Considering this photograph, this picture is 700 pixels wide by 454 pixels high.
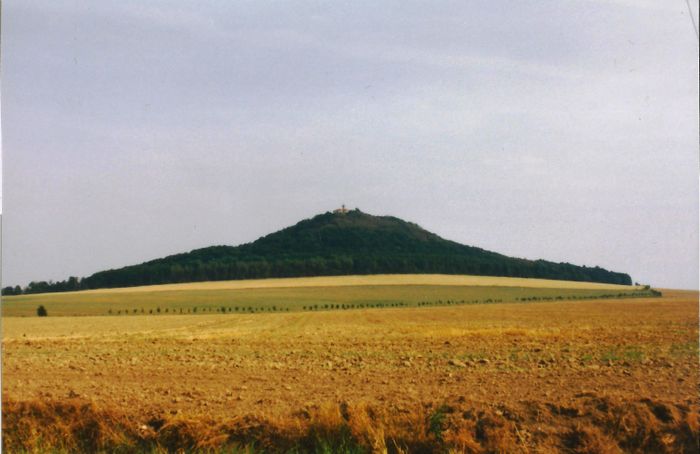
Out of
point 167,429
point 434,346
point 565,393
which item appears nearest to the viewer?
point 167,429

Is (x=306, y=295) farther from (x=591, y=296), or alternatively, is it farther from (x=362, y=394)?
(x=362, y=394)

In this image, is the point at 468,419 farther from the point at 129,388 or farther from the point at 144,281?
the point at 144,281

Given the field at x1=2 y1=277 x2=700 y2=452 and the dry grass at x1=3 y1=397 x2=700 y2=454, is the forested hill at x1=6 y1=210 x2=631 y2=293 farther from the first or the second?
the dry grass at x1=3 y1=397 x2=700 y2=454

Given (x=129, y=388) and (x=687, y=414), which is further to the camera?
(x=129, y=388)

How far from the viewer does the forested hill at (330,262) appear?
102125 millimetres

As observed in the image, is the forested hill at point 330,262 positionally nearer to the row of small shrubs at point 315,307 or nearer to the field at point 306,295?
the field at point 306,295

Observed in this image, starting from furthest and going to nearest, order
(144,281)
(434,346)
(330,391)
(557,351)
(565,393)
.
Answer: (144,281), (434,346), (557,351), (330,391), (565,393)

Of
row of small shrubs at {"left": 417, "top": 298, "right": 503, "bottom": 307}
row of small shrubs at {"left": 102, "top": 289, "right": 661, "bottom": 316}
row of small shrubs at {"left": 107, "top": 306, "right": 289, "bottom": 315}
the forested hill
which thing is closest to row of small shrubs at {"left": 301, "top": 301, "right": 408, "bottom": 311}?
row of small shrubs at {"left": 102, "top": 289, "right": 661, "bottom": 316}

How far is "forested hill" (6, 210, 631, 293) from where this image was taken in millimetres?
102125

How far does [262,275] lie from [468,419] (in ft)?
309

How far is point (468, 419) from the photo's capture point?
977 centimetres

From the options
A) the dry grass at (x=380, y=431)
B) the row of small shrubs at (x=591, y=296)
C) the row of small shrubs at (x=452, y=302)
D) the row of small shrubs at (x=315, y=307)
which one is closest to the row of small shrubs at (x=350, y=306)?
the row of small shrubs at (x=315, y=307)

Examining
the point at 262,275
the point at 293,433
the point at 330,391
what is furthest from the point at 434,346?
the point at 262,275

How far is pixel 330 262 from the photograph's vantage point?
367 feet
